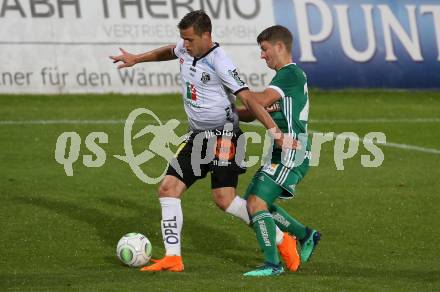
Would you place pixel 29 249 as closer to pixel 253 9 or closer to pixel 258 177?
pixel 258 177

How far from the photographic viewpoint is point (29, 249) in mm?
11125

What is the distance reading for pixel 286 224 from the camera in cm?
1057

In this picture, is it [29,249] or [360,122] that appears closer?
[29,249]

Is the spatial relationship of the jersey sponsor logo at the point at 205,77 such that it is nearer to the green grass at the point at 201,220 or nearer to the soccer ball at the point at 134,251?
the soccer ball at the point at 134,251

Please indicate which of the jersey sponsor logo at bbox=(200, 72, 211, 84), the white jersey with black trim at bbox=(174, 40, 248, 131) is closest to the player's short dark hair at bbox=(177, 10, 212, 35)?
the white jersey with black trim at bbox=(174, 40, 248, 131)

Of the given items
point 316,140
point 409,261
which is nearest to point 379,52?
point 316,140

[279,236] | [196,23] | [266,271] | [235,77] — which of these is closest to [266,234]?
[266,271]

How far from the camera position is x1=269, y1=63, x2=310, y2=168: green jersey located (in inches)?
390

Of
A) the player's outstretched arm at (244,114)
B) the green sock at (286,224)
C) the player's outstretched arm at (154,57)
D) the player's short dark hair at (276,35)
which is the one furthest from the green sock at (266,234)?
the player's outstretched arm at (154,57)

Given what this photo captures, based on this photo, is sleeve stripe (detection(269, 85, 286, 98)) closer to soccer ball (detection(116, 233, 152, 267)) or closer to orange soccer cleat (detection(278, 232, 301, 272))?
orange soccer cleat (detection(278, 232, 301, 272))

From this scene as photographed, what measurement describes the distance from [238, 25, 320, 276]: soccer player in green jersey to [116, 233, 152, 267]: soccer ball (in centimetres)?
103

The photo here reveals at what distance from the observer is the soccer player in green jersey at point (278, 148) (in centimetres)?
986

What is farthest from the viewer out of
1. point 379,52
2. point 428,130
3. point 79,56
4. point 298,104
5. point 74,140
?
point 379,52

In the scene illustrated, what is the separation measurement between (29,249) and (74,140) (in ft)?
22.3
